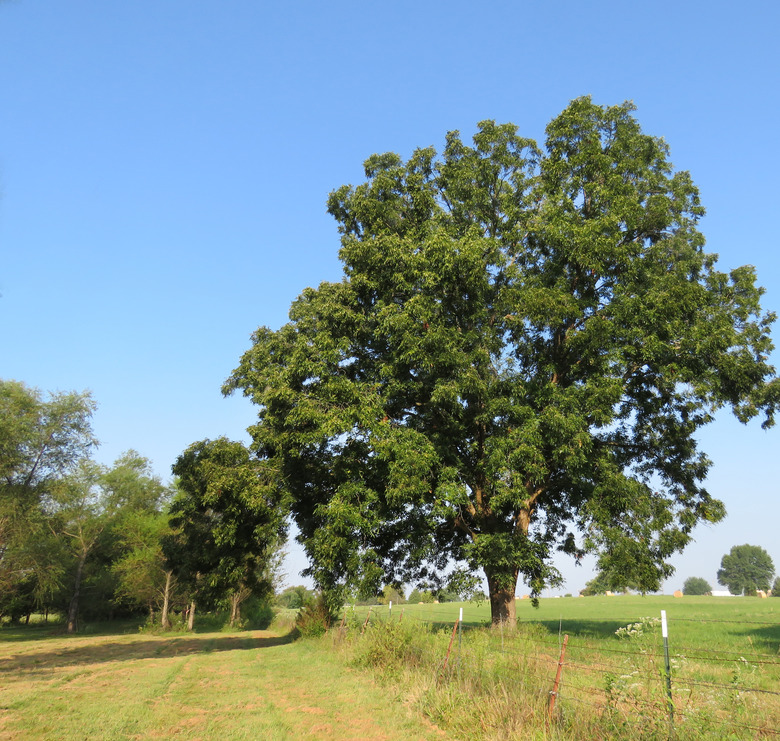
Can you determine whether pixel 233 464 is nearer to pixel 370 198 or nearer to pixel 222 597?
pixel 222 597

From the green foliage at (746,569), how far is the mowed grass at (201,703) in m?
190

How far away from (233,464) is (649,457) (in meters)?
16.2

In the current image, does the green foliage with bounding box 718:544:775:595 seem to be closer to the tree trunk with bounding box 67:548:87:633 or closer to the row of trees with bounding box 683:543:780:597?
the row of trees with bounding box 683:543:780:597

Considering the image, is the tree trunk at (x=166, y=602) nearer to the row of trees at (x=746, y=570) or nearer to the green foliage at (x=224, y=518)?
the green foliage at (x=224, y=518)

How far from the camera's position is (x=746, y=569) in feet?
549

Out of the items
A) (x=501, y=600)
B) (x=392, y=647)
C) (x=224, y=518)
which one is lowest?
(x=392, y=647)

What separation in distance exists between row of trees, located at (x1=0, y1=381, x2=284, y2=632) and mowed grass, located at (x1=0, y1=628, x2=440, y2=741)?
507cm

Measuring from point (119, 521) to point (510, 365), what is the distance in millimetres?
42819

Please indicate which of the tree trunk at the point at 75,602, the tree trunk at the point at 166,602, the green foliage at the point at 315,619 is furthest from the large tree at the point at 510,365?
the tree trunk at the point at 75,602

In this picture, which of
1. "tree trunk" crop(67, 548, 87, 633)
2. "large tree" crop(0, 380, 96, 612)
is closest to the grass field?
"large tree" crop(0, 380, 96, 612)

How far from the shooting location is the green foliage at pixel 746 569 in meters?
163

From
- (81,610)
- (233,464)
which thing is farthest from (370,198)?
(81,610)

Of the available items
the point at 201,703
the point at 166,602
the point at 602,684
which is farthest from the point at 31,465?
the point at 602,684

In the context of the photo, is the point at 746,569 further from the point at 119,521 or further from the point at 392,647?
the point at 392,647
